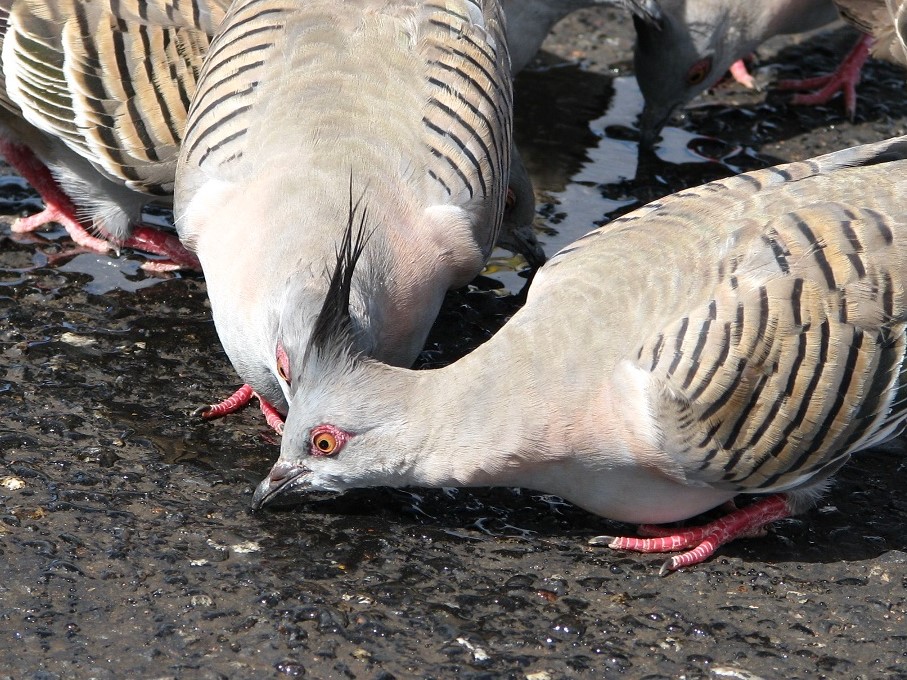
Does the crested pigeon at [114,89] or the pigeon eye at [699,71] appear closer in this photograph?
the crested pigeon at [114,89]

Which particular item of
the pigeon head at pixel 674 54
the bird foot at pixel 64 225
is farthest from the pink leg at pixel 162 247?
the pigeon head at pixel 674 54

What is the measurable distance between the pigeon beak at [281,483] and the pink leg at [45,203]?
2.24 meters

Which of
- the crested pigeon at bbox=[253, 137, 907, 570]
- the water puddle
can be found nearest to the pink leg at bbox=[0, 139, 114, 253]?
the water puddle

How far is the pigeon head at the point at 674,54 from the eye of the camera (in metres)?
6.93

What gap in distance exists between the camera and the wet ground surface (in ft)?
12.1

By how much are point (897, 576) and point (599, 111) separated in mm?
3942

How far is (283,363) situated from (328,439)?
352mm

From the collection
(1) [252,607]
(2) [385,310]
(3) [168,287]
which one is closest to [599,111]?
(3) [168,287]

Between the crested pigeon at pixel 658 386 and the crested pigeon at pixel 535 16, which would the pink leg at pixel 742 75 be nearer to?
the crested pigeon at pixel 535 16

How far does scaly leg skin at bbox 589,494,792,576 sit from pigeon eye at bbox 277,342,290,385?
115 cm

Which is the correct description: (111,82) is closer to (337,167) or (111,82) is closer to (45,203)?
(45,203)

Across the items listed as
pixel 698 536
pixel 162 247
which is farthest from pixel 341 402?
pixel 162 247

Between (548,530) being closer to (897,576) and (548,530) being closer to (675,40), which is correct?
(897,576)

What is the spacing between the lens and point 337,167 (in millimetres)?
4582
